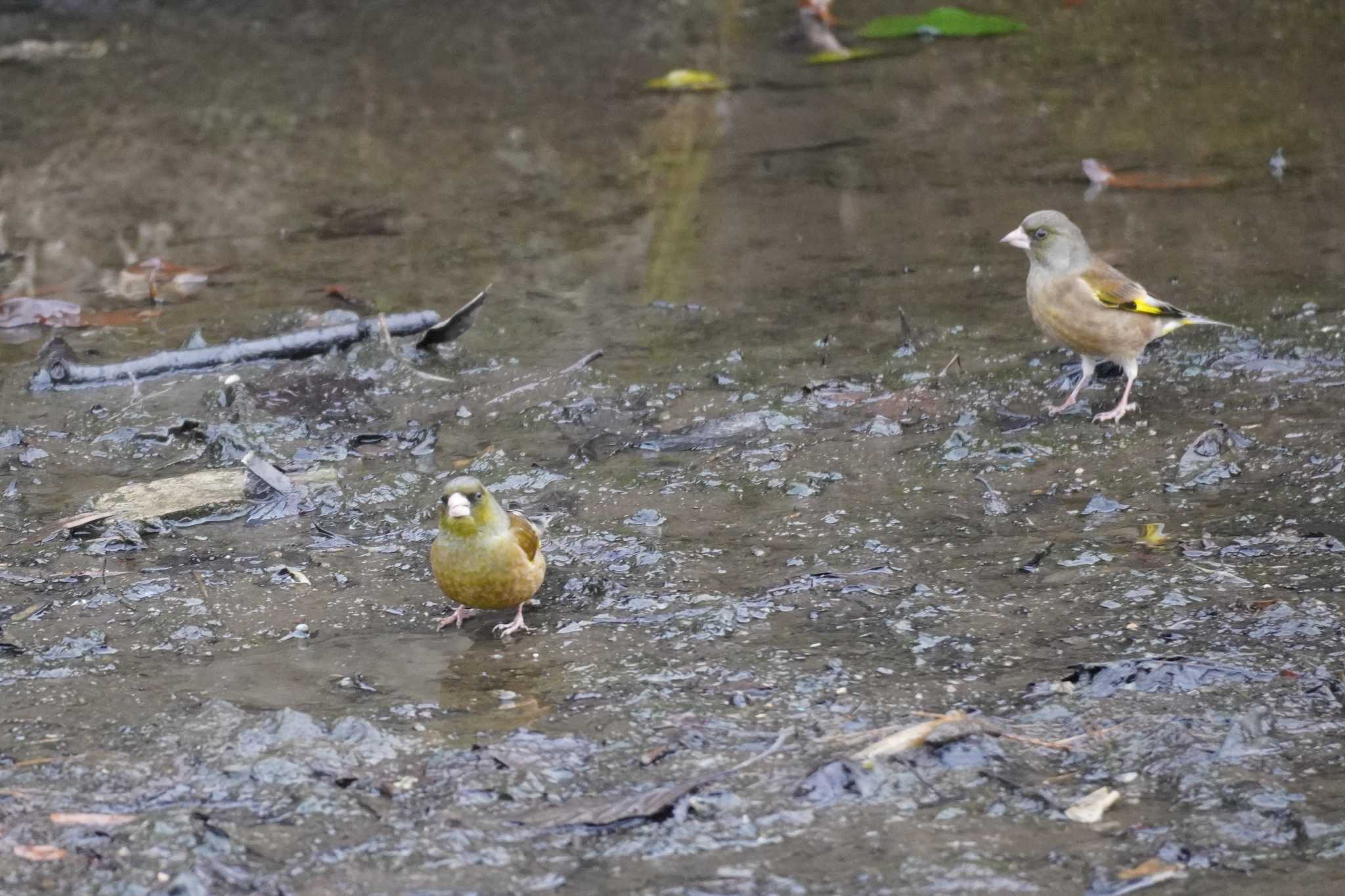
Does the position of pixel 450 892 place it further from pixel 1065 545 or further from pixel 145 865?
pixel 1065 545

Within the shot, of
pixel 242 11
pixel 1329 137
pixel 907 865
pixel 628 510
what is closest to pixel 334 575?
pixel 628 510

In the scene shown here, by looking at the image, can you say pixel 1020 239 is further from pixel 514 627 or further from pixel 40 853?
pixel 40 853

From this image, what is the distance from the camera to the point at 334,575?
15.7ft

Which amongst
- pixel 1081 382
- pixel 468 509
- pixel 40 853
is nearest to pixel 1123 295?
pixel 1081 382

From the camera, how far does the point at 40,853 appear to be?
3.25 metres

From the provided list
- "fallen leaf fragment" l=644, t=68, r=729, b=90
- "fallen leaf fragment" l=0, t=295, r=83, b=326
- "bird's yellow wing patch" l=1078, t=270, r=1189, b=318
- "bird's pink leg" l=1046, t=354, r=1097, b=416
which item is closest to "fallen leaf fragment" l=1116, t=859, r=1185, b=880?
Answer: "bird's pink leg" l=1046, t=354, r=1097, b=416

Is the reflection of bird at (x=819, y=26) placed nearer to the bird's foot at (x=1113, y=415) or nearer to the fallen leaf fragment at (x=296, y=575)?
the bird's foot at (x=1113, y=415)

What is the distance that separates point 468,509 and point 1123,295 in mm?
3055

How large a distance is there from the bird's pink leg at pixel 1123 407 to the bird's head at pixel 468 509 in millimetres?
2607

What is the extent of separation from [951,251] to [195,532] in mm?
4143

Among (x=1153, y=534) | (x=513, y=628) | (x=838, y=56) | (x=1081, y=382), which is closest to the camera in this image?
(x=513, y=628)

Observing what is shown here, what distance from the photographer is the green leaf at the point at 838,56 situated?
35.6ft

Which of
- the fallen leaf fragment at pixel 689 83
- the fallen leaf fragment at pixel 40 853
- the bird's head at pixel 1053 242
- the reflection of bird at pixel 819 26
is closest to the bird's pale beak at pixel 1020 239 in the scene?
the bird's head at pixel 1053 242

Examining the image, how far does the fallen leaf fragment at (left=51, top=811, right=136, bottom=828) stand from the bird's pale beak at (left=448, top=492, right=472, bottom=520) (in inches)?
49.7
